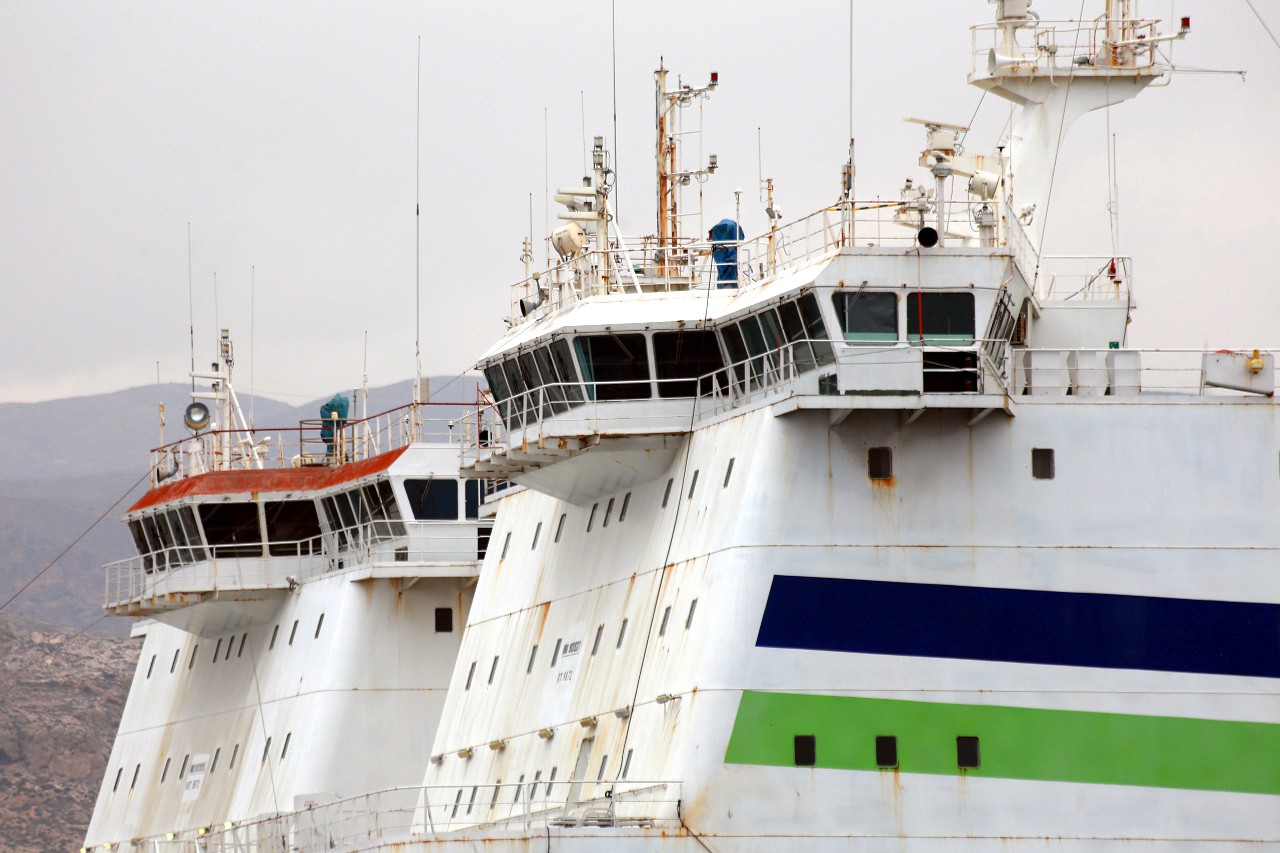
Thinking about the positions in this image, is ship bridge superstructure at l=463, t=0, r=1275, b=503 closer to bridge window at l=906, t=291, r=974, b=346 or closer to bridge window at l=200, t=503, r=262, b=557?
bridge window at l=906, t=291, r=974, b=346

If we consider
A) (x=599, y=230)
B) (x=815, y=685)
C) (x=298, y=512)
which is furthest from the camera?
(x=298, y=512)

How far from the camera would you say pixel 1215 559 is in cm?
3152

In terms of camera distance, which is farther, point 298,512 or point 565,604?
point 298,512

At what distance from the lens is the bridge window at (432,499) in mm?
50625

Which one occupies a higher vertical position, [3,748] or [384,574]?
[384,574]

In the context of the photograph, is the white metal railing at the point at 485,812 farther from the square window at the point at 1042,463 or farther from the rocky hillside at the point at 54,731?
the rocky hillside at the point at 54,731

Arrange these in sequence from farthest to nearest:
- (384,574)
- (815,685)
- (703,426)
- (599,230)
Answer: (384,574), (599,230), (703,426), (815,685)

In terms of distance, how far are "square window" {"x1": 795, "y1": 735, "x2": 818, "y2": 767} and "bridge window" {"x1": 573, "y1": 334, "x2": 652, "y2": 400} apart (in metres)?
6.89

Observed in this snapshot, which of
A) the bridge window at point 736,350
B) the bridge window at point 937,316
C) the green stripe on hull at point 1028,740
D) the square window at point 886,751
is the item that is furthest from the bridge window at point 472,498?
the square window at point 886,751

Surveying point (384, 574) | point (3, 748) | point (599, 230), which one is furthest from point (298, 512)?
point (3, 748)

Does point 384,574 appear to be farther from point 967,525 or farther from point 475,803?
point 967,525

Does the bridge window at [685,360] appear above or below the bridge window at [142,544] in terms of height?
above

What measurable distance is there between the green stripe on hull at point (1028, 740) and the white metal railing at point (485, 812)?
1.70m

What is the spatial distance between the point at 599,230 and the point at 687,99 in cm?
341
